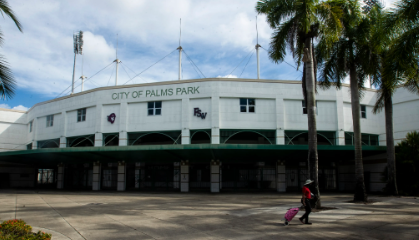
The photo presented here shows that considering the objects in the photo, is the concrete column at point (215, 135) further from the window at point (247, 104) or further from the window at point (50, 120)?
the window at point (50, 120)

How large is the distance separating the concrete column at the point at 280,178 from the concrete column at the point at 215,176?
18.9ft

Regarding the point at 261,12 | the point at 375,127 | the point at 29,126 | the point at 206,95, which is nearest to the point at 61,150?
the point at 206,95

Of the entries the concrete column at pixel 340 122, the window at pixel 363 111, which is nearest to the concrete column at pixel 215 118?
the concrete column at pixel 340 122

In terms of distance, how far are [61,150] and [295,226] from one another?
902 inches

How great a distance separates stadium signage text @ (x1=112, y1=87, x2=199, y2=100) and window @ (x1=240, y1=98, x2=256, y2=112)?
444 centimetres

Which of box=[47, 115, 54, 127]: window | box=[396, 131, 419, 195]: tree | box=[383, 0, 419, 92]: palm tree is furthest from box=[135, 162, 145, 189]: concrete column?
box=[383, 0, 419, 92]: palm tree

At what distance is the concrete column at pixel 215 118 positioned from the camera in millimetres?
27911

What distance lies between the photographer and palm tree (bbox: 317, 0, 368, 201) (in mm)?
18531

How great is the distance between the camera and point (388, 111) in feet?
75.4

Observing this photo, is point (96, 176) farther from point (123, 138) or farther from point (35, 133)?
point (35, 133)

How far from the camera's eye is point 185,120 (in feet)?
95.2

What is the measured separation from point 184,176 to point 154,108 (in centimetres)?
728

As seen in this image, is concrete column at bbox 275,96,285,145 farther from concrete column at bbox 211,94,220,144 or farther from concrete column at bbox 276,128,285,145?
concrete column at bbox 211,94,220,144

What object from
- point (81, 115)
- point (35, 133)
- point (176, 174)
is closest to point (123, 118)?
point (81, 115)
